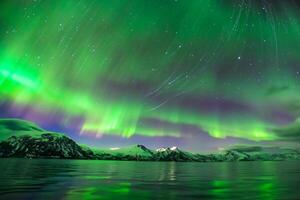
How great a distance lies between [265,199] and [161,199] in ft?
30.1

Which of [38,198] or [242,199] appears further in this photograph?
[242,199]

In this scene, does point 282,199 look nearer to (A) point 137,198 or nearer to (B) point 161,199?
(B) point 161,199

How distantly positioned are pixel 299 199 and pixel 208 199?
8.06 meters

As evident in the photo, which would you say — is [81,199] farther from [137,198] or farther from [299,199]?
[299,199]

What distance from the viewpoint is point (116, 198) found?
27125mm

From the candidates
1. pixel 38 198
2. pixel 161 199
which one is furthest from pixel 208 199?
pixel 38 198

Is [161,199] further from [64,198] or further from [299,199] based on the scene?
[299,199]

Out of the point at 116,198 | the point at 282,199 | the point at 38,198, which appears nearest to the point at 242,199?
the point at 282,199

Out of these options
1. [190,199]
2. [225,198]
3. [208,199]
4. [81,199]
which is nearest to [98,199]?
[81,199]

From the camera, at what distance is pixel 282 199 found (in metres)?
27.9

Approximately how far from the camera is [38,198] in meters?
25.5

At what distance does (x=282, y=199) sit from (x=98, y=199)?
1594 centimetres

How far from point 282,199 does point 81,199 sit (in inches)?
681

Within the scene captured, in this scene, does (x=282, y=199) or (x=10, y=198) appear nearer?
(x=10, y=198)
